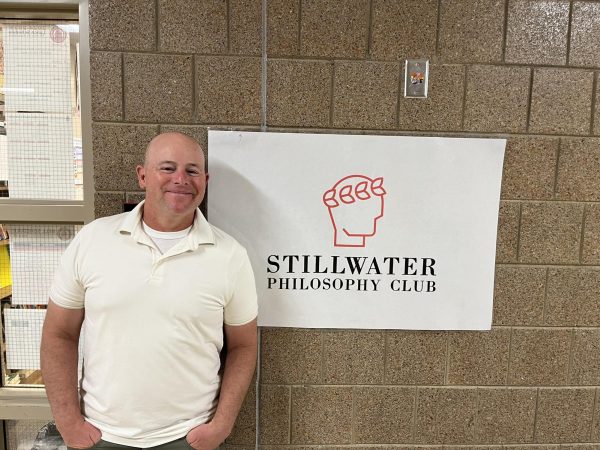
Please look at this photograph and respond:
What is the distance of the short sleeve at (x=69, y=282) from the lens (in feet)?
3.98

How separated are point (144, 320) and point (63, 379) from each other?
350mm

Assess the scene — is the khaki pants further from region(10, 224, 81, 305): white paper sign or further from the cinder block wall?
region(10, 224, 81, 305): white paper sign

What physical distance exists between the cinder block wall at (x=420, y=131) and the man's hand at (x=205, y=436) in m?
0.29

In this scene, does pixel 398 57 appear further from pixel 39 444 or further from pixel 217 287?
pixel 39 444

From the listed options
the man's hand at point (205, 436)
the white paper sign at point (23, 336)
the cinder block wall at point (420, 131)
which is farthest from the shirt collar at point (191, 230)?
the white paper sign at point (23, 336)

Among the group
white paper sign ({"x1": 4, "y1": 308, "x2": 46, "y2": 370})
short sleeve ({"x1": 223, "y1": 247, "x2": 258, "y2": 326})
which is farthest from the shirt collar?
white paper sign ({"x1": 4, "y1": 308, "x2": 46, "y2": 370})

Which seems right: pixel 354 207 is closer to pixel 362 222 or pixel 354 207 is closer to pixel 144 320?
pixel 362 222

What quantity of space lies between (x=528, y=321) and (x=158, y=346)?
53.3 inches

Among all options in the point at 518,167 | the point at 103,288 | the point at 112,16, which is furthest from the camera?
the point at 518,167

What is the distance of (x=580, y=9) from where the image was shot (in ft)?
4.94

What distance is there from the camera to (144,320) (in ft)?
3.83

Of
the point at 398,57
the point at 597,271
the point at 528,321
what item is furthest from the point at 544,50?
the point at 528,321

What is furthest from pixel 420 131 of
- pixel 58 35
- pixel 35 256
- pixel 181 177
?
pixel 35 256

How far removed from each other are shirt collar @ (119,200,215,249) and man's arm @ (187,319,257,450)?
0.30 meters
